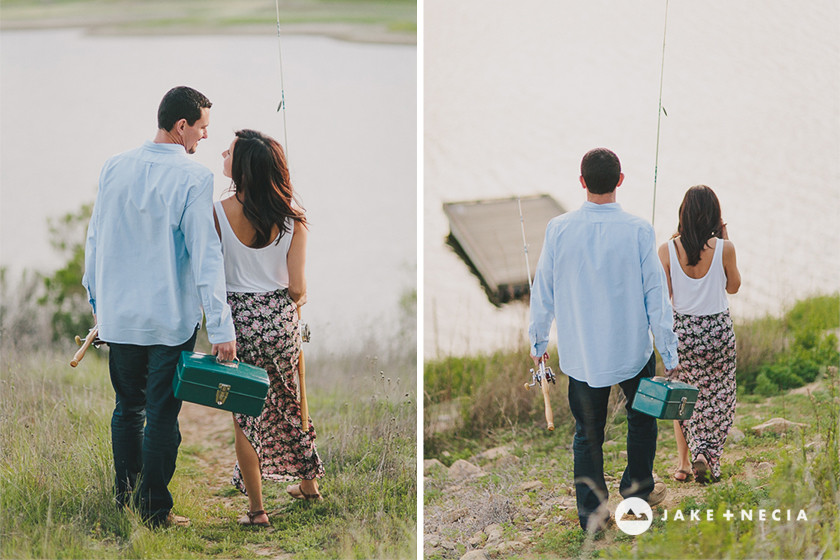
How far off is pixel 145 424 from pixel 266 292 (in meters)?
0.76

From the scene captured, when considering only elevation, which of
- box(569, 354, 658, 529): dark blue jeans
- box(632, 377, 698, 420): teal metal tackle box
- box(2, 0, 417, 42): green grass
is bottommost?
box(569, 354, 658, 529): dark blue jeans

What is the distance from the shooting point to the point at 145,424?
3.54m

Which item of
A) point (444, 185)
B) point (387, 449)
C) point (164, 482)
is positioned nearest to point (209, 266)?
point (164, 482)

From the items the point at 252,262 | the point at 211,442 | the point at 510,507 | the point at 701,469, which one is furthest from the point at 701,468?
the point at 211,442

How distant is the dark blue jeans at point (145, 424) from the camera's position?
3.37 meters

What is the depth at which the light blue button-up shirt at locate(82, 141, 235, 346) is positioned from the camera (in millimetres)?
3268

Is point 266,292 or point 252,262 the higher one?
point 252,262

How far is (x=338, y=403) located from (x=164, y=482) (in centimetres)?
168

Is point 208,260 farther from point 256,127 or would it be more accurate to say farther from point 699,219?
point 256,127

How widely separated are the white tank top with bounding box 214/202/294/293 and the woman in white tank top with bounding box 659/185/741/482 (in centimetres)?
173

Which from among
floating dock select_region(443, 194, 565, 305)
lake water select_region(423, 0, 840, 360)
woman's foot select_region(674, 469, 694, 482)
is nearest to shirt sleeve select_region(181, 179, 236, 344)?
lake water select_region(423, 0, 840, 360)

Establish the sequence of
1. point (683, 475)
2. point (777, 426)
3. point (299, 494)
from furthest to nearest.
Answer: point (777, 426) → point (683, 475) → point (299, 494)

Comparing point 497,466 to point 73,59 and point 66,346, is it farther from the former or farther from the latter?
point 73,59

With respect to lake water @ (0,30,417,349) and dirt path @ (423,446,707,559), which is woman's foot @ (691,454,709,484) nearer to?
dirt path @ (423,446,707,559)
